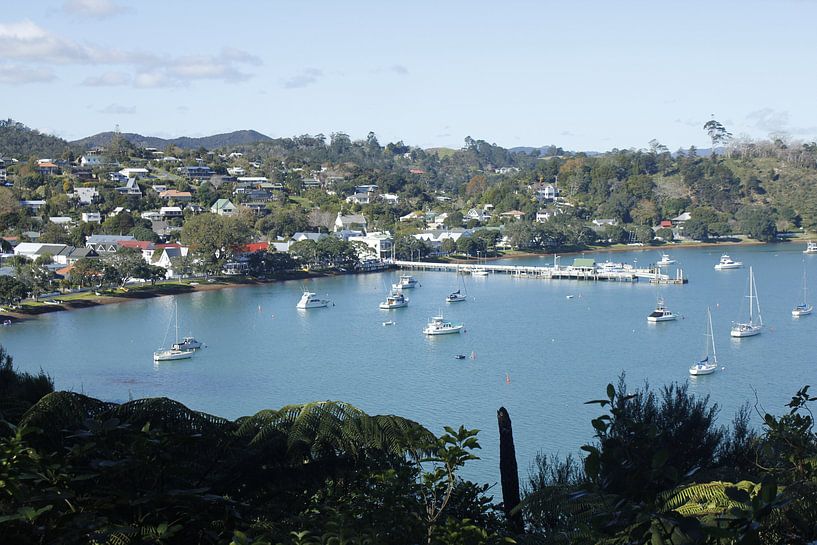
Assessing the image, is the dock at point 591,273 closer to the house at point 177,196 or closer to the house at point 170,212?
the house at point 170,212

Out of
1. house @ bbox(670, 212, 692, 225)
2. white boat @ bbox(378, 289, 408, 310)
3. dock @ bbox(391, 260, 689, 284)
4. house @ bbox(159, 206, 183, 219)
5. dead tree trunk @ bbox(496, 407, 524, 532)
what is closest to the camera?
dead tree trunk @ bbox(496, 407, 524, 532)

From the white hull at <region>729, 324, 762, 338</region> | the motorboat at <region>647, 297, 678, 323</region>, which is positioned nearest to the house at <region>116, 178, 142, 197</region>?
the motorboat at <region>647, 297, 678, 323</region>

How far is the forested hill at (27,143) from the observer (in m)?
85.1

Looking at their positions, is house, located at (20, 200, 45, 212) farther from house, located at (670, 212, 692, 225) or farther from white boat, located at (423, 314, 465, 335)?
house, located at (670, 212, 692, 225)

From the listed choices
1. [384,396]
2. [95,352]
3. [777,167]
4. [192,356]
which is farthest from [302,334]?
[777,167]

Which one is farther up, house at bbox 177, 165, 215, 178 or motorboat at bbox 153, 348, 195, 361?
house at bbox 177, 165, 215, 178

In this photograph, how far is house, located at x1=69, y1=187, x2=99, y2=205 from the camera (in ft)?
188

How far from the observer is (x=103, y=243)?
4522 centimetres

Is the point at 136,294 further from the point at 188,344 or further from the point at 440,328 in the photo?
the point at 440,328

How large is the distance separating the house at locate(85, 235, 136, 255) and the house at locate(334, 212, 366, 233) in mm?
15217

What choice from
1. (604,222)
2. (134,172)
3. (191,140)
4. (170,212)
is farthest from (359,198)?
(191,140)

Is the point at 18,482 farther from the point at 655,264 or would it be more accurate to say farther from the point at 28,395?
the point at 655,264

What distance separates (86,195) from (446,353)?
40.3m

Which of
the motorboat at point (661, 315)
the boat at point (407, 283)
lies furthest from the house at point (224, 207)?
the motorboat at point (661, 315)
